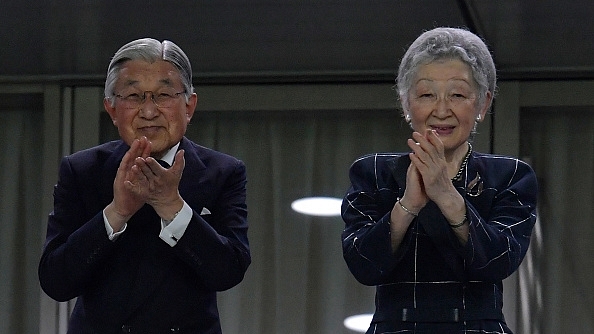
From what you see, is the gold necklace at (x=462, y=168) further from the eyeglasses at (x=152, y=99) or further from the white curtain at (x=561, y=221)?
the white curtain at (x=561, y=221)

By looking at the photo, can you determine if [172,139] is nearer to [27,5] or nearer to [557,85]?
[27,5]

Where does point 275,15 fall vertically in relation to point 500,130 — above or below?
above

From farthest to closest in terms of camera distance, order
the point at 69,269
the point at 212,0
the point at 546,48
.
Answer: the point at 546,48
the point at 212,0
the point at 69,269

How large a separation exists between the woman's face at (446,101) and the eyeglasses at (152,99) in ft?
2.06

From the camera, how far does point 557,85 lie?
239 inches

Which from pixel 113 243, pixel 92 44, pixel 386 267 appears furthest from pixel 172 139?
pixel 92 44

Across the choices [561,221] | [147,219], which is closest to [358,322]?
[561,221]

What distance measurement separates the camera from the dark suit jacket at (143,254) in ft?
11.2

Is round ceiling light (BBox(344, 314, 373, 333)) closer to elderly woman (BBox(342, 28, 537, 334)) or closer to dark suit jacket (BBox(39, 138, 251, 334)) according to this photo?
dark suit jacket (BBox(39, 138, 251, 334))

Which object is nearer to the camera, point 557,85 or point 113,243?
point 113,243

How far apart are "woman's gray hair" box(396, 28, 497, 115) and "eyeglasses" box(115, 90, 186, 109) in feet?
1.98

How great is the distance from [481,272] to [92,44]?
3161 mm

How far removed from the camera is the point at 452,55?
3369 millimetres

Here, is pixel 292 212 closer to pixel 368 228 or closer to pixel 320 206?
pixel 320 206
